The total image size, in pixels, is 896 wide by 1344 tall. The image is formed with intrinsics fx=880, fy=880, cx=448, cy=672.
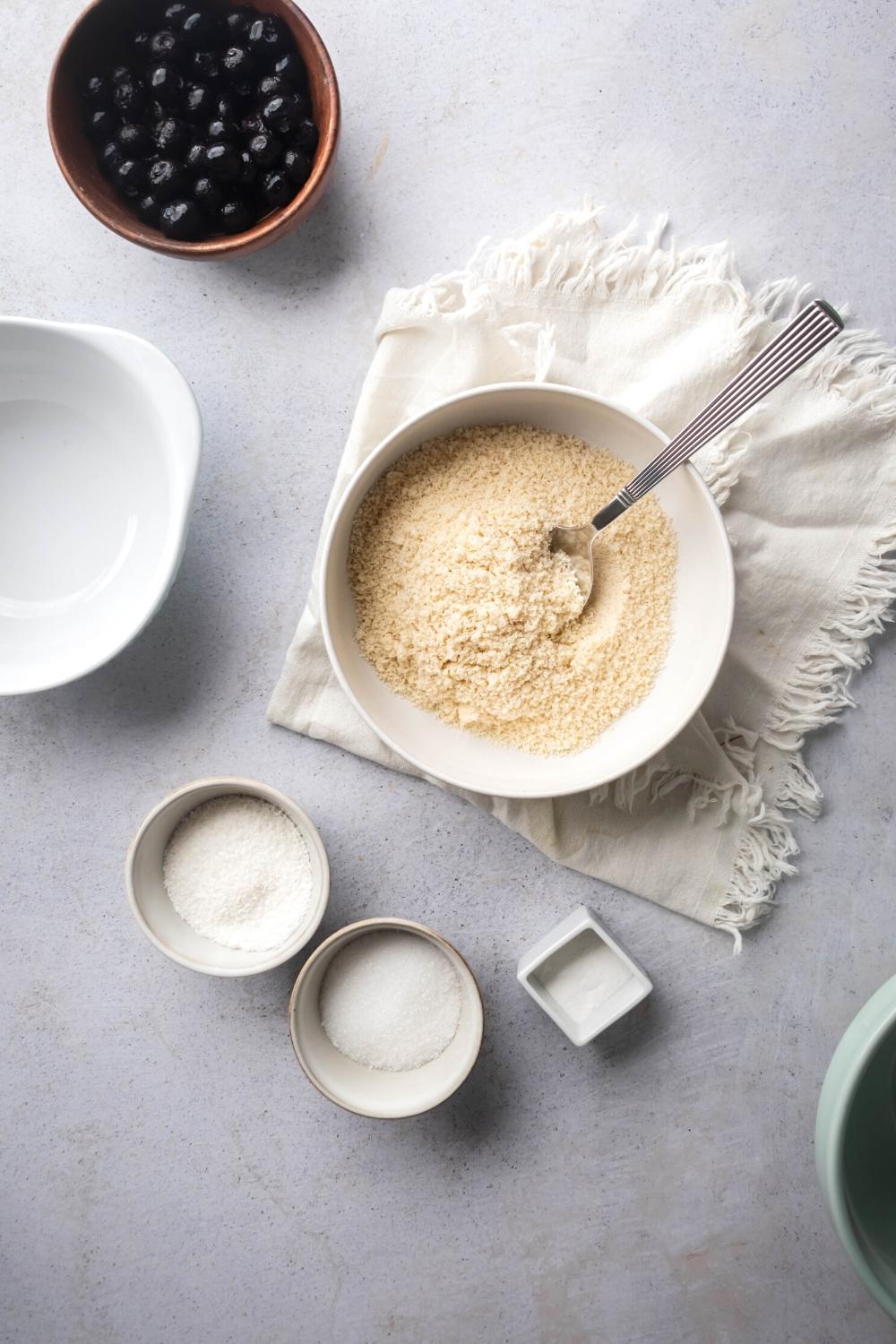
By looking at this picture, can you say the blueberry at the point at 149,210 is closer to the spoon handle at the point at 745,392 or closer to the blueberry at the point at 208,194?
the blueberry at the point at 208,194

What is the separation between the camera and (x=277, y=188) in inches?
37.8

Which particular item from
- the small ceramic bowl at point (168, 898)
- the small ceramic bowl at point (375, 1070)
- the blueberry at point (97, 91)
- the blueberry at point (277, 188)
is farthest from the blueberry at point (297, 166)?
the small ceramic bowl at point (375, 1070)

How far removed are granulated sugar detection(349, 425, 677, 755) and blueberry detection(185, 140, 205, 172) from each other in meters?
0.38

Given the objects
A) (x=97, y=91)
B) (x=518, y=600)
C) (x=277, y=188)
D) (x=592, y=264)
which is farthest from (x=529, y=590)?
(x=97, y=91)

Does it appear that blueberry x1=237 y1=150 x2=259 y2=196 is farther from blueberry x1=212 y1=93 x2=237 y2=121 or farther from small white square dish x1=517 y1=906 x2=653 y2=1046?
small white square dish x1=517 y1=906 x2=653 y2=1046

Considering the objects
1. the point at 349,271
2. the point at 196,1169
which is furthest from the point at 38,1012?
the point at 349,271

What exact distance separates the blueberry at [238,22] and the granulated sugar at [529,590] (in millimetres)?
493

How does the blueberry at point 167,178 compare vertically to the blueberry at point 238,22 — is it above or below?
below

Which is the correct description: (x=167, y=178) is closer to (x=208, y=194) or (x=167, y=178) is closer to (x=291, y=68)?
(x=208, y=194)

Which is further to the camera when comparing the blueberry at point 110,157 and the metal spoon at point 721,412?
the blueberry at point 110,157

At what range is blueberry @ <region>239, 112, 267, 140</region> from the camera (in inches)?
37.7

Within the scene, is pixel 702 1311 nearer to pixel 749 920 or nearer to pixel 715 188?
pixel 749 920

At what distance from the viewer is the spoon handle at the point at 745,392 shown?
680 mm

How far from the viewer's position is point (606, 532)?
0.97 meters
